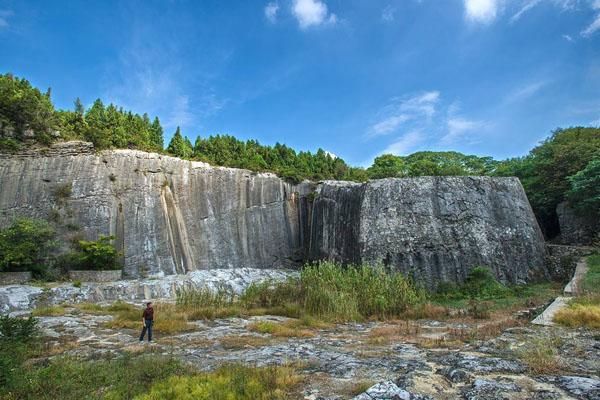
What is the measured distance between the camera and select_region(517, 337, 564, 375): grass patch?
6.37 metres

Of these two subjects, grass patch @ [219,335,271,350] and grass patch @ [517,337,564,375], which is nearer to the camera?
grass patch @ [517,337,564,375]

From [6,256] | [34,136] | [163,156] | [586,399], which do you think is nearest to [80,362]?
[586,399]

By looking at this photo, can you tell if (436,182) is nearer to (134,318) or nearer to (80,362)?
(134,318)

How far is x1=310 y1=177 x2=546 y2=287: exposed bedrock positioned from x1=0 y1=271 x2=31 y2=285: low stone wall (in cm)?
1873

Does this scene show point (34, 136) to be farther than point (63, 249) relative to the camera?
Yes

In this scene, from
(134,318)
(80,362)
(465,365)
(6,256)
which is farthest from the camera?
(6,256)

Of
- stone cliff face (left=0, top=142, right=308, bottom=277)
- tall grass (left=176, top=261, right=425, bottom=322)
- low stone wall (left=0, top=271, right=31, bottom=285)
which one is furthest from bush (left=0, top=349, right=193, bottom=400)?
stone cliff face (left=0, top=142, right=308, bottom=277)

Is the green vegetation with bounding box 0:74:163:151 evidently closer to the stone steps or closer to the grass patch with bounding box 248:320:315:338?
the grass patch with bounding box 248:320:315:338

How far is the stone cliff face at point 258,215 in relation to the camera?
2220 centimetres

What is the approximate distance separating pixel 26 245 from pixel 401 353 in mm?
22129

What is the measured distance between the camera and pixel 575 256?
2109cm

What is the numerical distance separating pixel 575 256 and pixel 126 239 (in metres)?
27.8

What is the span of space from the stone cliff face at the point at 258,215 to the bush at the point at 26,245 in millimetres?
1797

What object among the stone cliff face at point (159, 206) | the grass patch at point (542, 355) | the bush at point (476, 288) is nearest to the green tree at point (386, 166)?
the stone cliff face at point (159, 206)
